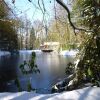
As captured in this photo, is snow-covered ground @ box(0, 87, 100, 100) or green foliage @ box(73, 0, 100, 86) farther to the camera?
green foliage @ box(73, 0, 100, 86)

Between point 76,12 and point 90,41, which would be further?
point 76,12

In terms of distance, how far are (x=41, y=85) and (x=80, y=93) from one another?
556 inches

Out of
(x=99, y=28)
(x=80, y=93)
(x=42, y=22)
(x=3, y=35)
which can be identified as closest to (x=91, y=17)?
(x=99, y=28)

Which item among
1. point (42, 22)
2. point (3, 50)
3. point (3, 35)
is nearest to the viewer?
point (42, 22)

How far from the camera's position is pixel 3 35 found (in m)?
42.2

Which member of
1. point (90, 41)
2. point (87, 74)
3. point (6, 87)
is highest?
point (90, 41)

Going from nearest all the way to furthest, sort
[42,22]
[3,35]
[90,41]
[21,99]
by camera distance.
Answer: [21,99]
[42,22]
[90,41]
[3,35]

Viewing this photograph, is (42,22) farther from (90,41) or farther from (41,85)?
(41,85)

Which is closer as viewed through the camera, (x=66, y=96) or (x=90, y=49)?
(x=66, y=96)

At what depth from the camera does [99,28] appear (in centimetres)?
653

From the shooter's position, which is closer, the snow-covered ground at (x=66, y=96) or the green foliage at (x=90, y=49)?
the snow-covered ground at (x=66, y=96)

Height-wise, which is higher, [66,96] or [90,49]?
[90,49]

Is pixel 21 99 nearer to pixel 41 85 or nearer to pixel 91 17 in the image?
pixel 91 17

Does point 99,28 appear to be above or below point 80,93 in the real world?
above
